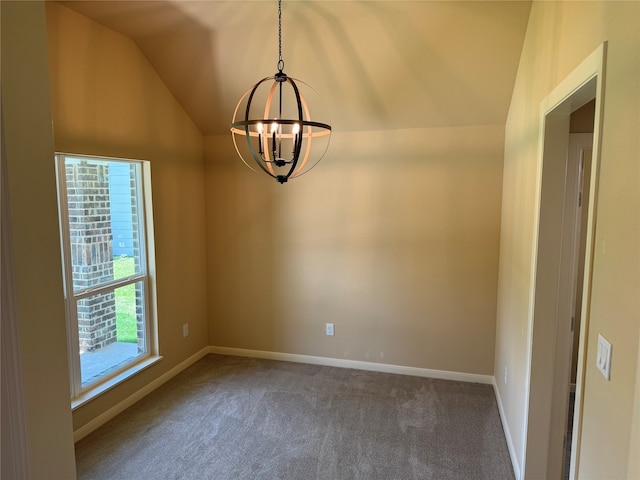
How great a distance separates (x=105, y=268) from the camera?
316 cm

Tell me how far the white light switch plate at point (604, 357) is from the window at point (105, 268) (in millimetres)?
2874

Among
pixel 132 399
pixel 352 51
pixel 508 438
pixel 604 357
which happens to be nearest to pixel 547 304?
pixel 604 357

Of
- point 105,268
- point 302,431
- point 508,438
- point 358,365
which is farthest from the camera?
point 358,365

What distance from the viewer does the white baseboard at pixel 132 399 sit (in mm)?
2914

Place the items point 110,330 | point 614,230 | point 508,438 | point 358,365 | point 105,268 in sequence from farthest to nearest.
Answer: point 358,365 → point 110,330 → point 105,268 → point 508,438 → point 614,230

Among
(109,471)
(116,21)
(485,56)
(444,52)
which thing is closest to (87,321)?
(109,471)

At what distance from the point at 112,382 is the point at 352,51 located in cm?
302

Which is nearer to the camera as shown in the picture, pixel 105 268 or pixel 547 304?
pixel 547 304

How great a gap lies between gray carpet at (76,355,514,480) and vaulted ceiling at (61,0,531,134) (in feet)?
7.58

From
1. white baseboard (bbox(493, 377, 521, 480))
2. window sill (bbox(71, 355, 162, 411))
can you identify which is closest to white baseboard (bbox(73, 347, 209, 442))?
window sill (bbox(71, 355, 162, 411))

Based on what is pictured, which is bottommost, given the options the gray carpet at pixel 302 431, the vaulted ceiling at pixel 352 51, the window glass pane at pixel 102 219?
the gray carpet at pixel 302 431

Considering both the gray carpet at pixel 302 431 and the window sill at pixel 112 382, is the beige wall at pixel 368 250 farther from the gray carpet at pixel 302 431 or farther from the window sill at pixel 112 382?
the window sill at pixel 112 382

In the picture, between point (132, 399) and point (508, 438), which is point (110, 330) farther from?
point (508, 438)

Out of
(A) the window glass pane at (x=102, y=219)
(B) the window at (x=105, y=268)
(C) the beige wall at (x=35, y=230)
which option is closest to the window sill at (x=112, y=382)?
(B) the window at (x=105, y=268)
